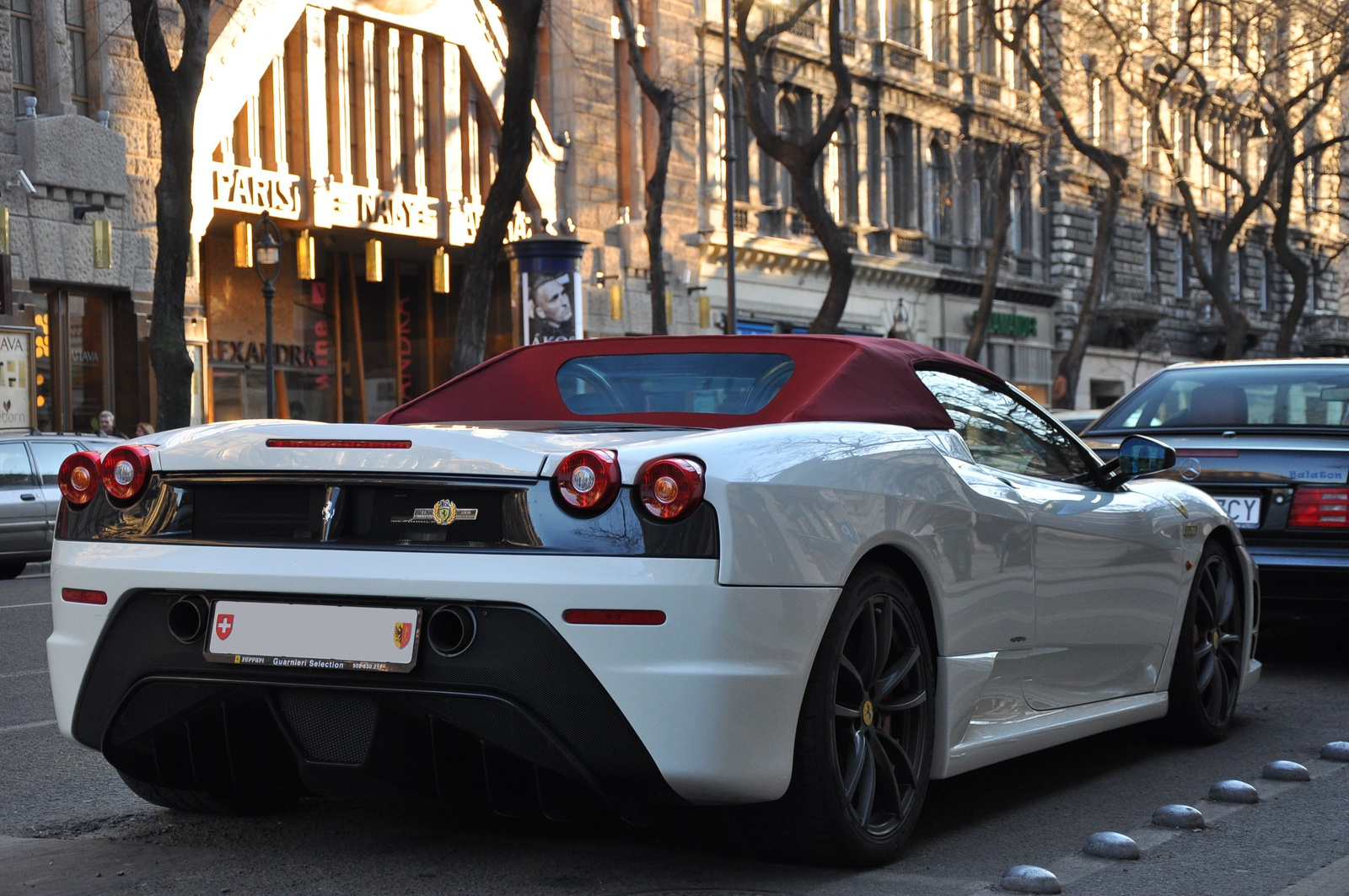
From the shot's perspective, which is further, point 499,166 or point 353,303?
point 353,303

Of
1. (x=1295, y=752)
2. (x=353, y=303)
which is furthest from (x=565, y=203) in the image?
(x=1295, y=752)

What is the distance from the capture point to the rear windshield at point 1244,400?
839 centimetres


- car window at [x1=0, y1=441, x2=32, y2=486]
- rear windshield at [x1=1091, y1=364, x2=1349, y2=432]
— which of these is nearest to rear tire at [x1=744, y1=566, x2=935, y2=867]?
rear windshield at [x1=1091, y1=364, x2=1349, y2=432]

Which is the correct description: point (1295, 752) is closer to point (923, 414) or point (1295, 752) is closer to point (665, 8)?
point (923, 414)

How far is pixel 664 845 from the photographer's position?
Answer: 4.29 meters

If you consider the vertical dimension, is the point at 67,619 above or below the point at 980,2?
below

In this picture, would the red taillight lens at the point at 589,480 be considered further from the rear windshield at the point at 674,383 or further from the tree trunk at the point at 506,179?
the tree trunk at the point at 506,179

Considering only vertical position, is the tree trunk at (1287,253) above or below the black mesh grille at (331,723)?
above

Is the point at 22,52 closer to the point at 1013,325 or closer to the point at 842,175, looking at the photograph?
the point at 842,175

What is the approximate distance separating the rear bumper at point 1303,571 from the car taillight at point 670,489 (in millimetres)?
4675

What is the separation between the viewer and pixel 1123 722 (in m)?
5.48

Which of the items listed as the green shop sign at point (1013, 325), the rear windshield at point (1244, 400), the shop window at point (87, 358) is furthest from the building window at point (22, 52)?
the green shop sign at point (1013, 325)

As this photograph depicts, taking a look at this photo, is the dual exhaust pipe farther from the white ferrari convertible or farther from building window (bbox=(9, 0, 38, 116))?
building window (bbox=(9, 0, 38, 116))

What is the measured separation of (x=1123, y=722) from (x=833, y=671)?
1.92m
